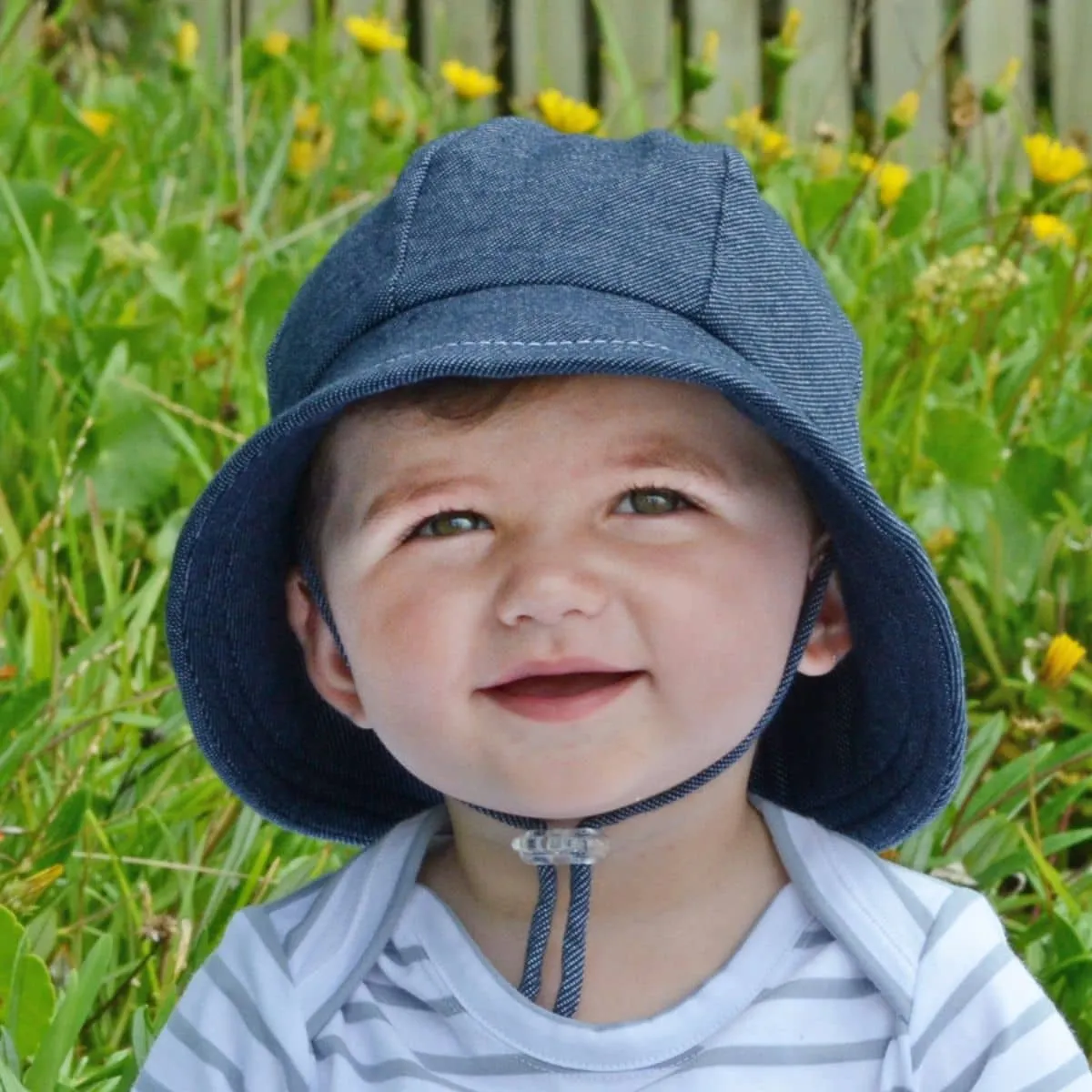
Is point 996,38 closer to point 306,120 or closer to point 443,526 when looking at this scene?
point 306,120

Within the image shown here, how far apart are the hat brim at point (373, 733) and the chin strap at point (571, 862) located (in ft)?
0.37

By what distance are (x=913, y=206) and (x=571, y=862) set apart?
217 cm

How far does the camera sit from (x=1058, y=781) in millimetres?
1987

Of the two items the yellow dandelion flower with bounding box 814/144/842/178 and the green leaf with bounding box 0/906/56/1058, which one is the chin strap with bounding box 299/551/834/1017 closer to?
the green leaf with bounding box 0/906/56/1058

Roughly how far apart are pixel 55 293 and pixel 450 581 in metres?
1.50

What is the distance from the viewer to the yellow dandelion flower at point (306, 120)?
11.1ft

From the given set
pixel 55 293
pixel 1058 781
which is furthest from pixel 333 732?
pixel 55 293

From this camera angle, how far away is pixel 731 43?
191 inches

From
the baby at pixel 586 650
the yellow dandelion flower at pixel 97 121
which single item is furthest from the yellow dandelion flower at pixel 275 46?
the baby at pixel 586 650

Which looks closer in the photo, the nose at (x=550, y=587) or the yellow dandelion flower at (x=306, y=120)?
the nose at (x=550, y=587)

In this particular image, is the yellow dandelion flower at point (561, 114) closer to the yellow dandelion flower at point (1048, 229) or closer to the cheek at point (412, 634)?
the yellow dandelion flower at point (1048, 229)

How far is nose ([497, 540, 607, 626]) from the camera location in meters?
1.22

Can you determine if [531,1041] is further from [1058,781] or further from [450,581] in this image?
[1058,781]

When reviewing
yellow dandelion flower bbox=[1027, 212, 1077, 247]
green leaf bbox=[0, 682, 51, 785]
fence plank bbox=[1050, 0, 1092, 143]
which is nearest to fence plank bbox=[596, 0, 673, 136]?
fence plank bbox=[1050, 0, 1092, 143]
